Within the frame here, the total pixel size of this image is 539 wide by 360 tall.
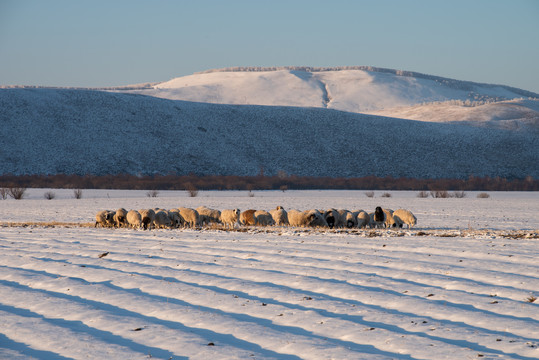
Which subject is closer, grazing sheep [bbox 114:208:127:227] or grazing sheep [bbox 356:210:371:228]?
grazing sheep [bbox 356:210:371:228]

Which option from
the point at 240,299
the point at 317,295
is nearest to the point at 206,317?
the point at 240,299

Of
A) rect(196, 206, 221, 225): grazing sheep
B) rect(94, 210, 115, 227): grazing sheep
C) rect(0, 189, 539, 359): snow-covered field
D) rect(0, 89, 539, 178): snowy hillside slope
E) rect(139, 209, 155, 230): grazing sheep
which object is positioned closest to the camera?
rect(0, 189, 539, 359): snow-covered field

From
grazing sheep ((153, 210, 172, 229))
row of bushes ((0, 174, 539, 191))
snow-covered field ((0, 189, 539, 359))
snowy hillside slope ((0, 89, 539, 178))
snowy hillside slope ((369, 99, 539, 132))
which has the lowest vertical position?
snow-covered field ((0, 189, 539, 359))

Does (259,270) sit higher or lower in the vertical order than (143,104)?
lower

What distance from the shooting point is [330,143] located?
87188 millimetres

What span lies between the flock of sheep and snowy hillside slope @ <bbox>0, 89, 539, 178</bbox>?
4772cm

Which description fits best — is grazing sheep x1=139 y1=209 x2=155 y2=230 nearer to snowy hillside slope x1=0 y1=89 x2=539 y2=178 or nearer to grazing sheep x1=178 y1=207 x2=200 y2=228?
grazing sheep x1=178 y1=207 x2=200 y2=228

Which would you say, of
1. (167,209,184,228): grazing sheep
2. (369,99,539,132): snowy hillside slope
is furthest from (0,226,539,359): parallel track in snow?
(369,99,539,132): snowy hillside slope

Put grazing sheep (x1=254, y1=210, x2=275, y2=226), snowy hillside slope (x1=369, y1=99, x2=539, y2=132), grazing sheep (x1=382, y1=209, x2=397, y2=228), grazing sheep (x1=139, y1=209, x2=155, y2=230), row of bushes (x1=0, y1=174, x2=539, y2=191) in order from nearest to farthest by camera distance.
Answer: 1. grazing sheep (x1=139, y1=209, x2=155, y2=230)
2. grazing sheep (x1=382, y1=209, x2=397, y2=228)
3. grazing sheep (x1=254, y1=210, x2=275, y2=226)
4. row of bushes (x1=0, y1=174, x2=539, y2=191)
5. snowy hillside slope (x1=369, y1=99, x2=539, y2=132)

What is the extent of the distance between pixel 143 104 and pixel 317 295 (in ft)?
276

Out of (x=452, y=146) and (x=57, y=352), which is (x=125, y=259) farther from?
(x=452, y=146)

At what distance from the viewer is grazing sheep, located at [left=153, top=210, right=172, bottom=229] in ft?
66.0

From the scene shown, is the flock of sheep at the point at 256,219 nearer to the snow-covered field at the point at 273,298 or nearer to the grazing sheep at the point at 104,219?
the grazing sheep at the point at 104,219

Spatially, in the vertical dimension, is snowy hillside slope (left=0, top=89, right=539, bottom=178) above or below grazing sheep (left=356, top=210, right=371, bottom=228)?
above
